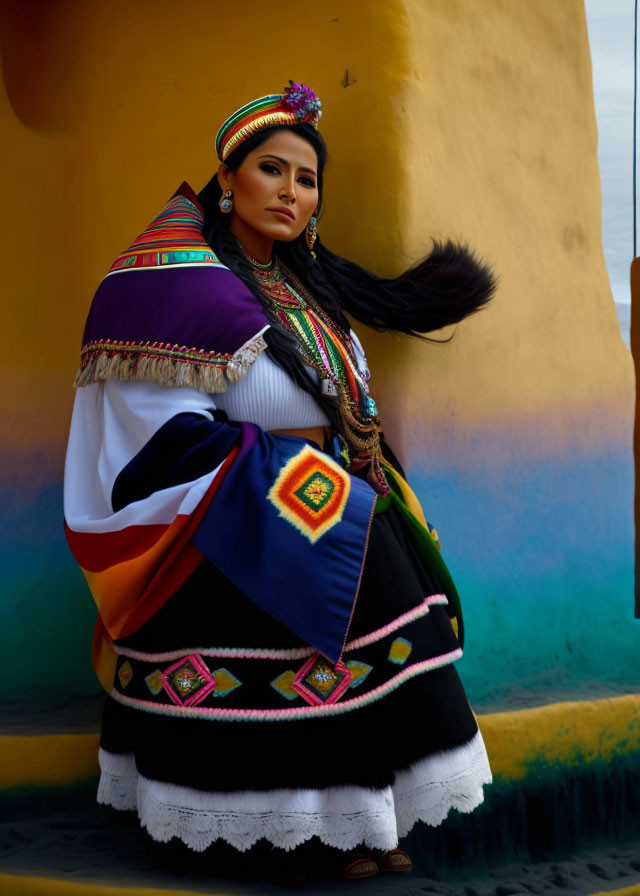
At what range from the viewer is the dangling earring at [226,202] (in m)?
2.62

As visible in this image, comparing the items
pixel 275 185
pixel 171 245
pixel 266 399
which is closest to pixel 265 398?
pixel 266 399

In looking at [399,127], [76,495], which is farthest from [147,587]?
[399,127]

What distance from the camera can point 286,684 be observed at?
2211 millimetres

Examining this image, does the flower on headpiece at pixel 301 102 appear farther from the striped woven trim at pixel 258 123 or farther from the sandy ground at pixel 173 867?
the sandy ground at pixel 173 867

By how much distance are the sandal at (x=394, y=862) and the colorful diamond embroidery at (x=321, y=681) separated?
1.52ft

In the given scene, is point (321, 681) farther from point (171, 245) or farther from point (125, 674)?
point (171, 245)

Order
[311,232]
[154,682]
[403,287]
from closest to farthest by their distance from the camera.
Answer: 1. [154,682]
2. [311,232]
3. [403,287]

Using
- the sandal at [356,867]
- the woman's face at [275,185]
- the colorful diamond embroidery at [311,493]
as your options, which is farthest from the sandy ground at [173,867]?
the woman's face at [275,185]

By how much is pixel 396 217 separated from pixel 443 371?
0.48m

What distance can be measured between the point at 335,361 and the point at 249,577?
2.12 feet

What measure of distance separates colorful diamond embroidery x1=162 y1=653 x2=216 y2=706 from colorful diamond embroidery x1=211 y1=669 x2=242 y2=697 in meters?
0.01

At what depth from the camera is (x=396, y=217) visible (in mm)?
3068

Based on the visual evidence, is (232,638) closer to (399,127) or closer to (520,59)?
(399,127)

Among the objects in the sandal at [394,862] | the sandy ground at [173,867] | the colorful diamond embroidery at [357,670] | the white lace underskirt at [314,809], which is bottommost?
the sandy ground at [173,867]
